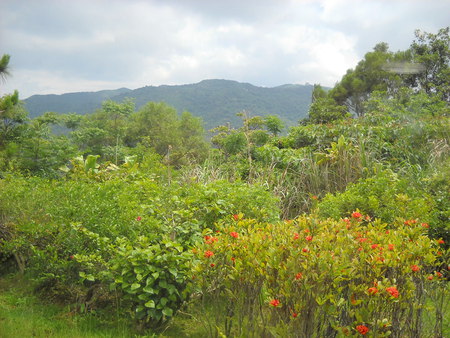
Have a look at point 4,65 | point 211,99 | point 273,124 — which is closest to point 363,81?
point 273,124

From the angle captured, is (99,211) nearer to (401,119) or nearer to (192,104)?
(401,119)

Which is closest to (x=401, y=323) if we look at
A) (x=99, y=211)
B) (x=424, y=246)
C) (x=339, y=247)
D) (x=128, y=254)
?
(x=424, y=246)

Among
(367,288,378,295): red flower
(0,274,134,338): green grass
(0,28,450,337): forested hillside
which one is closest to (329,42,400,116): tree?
(0,28,450,337): forested hillside

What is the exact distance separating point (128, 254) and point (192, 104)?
278 ft

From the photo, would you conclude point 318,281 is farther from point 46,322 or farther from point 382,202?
point 382,202

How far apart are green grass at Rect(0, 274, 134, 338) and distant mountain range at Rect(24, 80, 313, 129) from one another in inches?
2634

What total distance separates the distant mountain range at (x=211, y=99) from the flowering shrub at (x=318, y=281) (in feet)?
223

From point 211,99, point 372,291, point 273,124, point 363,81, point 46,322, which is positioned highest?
point 211,99

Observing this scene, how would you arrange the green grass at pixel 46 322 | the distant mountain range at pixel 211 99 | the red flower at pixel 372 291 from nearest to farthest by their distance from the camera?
the red flower at pixel 372 291 → the green grass at pixel 46 322 → the distant mountain range at pixel 211 99

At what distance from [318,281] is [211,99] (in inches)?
3392

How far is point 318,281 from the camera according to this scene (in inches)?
85.8

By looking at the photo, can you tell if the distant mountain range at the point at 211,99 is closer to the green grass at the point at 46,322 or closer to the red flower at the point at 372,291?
the green grass at the point at 46,322

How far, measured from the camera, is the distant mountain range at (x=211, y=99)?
79.1m

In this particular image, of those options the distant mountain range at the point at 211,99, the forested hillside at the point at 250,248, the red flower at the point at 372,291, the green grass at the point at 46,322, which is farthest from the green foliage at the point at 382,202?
the distant mountain range at the point at 211,99
